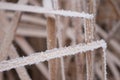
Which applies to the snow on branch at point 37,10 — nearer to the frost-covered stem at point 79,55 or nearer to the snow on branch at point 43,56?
the snow on branch at point 43,56

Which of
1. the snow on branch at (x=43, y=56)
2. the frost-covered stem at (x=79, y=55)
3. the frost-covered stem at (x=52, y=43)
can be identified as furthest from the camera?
the frost-covered stem at (x=79, y=55)

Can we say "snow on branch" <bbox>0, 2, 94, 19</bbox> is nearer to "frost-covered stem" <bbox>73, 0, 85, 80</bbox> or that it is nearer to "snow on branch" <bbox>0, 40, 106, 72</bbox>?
"snow on branch" <bbox>0, 40, 106, 72</bbox>

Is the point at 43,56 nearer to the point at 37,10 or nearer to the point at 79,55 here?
the point at 37,10

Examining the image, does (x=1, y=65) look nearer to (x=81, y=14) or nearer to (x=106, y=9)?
(x=81, y=14)

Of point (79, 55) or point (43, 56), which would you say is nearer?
point (43, 56)

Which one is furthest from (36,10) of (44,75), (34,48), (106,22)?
(106,22)

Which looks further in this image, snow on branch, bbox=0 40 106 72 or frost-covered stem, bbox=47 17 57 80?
frost-covered stem, bbox=47 17 57 80

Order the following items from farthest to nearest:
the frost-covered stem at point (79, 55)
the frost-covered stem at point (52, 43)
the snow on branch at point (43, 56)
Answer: the frost-covered stem at point (79, 55) < the frost-covered stem at point (52, 43) < the snow on branch at point (43, 56)

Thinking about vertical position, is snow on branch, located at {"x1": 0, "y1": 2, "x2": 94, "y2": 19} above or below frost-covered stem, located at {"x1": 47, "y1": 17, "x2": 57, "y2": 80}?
above

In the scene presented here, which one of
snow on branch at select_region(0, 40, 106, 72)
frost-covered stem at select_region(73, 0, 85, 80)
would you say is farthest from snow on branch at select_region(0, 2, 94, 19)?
frost-covered stem at select_region(73, 0, 85, 80)

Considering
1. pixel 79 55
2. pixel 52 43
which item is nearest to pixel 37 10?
pixel 52 43

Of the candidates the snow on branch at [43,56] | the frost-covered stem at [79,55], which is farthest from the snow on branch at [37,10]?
the frost-covered stem at [79,55]
